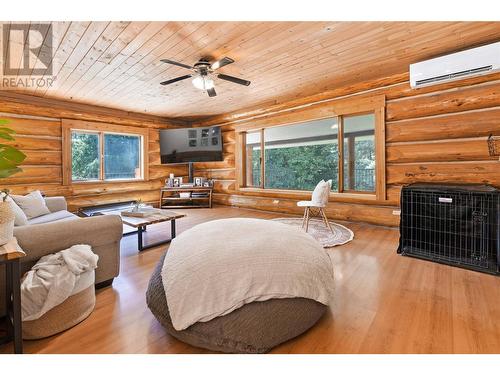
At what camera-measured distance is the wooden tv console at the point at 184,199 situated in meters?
6.19

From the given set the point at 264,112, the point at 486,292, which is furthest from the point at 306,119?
the point at 486,292

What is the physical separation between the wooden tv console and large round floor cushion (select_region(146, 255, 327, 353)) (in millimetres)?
4854

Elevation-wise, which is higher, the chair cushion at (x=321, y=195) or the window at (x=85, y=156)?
the window at (x=85, y=156)

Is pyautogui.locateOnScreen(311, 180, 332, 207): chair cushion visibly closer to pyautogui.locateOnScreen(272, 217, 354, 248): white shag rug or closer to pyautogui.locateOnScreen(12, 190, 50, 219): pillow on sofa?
pyautogui.locateOnScreen(272, 217, 354, 248): white shag rug

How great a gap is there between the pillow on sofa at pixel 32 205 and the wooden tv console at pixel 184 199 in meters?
2.80

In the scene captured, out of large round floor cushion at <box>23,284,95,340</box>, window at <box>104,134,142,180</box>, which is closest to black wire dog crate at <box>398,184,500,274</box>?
large round floor cushion at <box>23,284,95,340</box>

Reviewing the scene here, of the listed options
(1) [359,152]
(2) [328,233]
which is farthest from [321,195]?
(1) [359,152]

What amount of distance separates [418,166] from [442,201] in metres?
1.15

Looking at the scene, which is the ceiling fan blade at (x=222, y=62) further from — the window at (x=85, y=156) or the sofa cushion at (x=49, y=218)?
the window at (x=85, y=156)

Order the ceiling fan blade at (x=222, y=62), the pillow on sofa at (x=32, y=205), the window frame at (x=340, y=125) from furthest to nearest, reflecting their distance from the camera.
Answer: the window frame at (x=340, y=125) < the pillow on sofa at (x=32, y=205) < the ceiling fan blade at (x=222, y=62)

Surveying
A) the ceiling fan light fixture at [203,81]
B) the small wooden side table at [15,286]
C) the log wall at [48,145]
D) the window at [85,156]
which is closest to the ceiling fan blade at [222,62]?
the ceiling fan light fixture at [203,81]

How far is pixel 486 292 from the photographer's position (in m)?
1.99

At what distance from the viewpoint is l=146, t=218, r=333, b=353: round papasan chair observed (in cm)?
136
